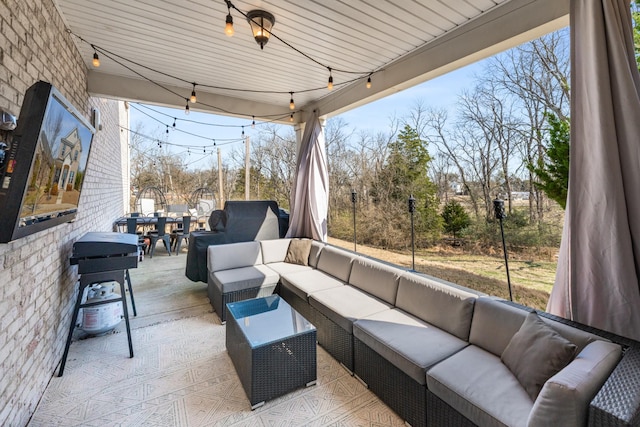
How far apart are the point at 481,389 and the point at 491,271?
8.32 ft

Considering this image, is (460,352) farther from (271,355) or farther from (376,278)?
(271,355)

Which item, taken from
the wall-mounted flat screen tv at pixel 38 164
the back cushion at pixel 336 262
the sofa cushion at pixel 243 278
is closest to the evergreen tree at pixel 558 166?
the back cushion at pixel 336 262

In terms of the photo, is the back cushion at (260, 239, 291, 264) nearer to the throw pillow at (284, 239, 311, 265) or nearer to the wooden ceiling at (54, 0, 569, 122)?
the throw pillow at (284, 239, 311, 265)

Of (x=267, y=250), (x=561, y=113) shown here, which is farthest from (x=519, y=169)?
(x=267, y=250)

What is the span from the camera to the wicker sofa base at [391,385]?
160cm

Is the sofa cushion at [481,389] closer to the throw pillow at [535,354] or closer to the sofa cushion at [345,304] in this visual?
the throw pillow at [535,354]

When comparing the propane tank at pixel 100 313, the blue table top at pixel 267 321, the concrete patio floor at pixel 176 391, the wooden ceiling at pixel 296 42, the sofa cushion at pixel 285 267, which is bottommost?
the concrete patio floor at pixel 176 391

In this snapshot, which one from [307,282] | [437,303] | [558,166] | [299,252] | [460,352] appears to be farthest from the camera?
[299,252]

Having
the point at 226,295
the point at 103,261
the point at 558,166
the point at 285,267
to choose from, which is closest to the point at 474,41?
the point at 558,166

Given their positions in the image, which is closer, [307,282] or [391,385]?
[391,385]

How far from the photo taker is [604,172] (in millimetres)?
1457

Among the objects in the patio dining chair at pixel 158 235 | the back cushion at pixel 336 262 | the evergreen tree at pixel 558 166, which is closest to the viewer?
the evergreen tree at pixel 558 166

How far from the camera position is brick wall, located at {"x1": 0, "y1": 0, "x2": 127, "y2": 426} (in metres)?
1.46

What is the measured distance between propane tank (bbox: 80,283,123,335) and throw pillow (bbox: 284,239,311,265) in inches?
79.5
